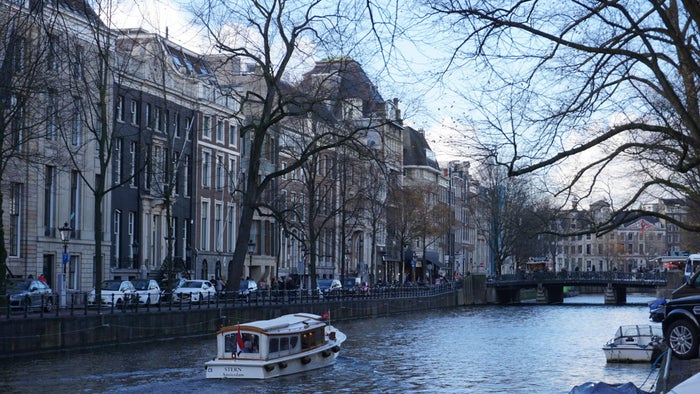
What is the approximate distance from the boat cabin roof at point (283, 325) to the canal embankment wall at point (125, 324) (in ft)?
25.0

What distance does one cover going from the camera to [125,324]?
45.5 m

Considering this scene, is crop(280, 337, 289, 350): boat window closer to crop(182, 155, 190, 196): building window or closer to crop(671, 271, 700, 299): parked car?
crop(671, 271, 700, 299): parked car

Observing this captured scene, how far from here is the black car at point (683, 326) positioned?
89.0ft

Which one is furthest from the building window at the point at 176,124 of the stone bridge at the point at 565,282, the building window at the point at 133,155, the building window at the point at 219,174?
the stone bridge at the point at 565,282

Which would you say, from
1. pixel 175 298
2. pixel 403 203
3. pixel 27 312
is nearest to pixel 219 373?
pixel 27 312

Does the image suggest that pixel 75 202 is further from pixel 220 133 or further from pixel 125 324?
pixel 220 133

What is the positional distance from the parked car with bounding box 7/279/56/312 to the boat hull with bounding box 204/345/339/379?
9.25 metres

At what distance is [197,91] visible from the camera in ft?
266

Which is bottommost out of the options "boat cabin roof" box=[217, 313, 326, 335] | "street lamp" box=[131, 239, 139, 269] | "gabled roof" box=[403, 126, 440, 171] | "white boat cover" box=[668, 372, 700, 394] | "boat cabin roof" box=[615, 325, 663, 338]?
"boat cabin roof" box=[615, 325, 663, 338]

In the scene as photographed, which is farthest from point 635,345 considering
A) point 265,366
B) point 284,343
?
point 265,366

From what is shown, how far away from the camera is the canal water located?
3256 cm

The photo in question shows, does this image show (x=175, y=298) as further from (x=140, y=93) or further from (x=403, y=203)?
(x=403, y=203)

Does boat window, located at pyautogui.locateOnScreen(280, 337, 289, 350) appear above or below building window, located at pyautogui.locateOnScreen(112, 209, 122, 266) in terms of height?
below

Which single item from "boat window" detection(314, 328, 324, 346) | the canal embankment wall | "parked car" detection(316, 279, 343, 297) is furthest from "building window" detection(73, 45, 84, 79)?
"parked car" detection(316, 279, 343, 297)
